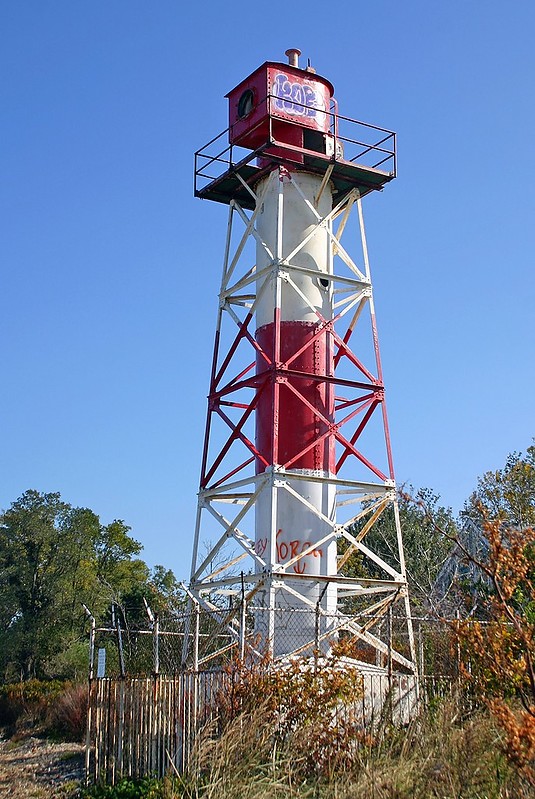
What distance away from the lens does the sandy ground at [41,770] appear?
63.8 ft

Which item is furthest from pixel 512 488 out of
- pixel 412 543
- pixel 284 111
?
pixel 284 111

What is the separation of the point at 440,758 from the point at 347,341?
13916 millimetres

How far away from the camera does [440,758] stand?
13359 millimetres

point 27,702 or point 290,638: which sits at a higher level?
point 290,638

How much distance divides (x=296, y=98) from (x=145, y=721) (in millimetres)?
14606

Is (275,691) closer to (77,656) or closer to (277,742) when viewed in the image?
(277,742)

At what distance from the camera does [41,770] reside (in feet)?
75.1

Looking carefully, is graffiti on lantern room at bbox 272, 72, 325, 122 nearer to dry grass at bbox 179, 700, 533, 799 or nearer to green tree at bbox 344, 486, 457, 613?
dry grass at bbox 179, 700, 533, 799

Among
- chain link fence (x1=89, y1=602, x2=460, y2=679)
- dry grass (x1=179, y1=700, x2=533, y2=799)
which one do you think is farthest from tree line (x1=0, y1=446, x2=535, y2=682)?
dry grass (x1=179, y1=700, x2=533, y2=799)

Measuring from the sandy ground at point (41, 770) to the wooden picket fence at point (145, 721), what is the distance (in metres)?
0.98

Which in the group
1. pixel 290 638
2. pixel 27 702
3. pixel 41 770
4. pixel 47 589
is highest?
pixel 47 589

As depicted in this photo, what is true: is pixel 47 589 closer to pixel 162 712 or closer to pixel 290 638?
pixel 290 638

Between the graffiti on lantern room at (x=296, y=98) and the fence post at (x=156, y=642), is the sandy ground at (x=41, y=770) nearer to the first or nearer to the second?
the fence post at (x=156, y=642)

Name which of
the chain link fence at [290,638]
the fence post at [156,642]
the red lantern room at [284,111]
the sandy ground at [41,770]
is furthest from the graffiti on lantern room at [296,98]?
the sandy ground at [41,770]
